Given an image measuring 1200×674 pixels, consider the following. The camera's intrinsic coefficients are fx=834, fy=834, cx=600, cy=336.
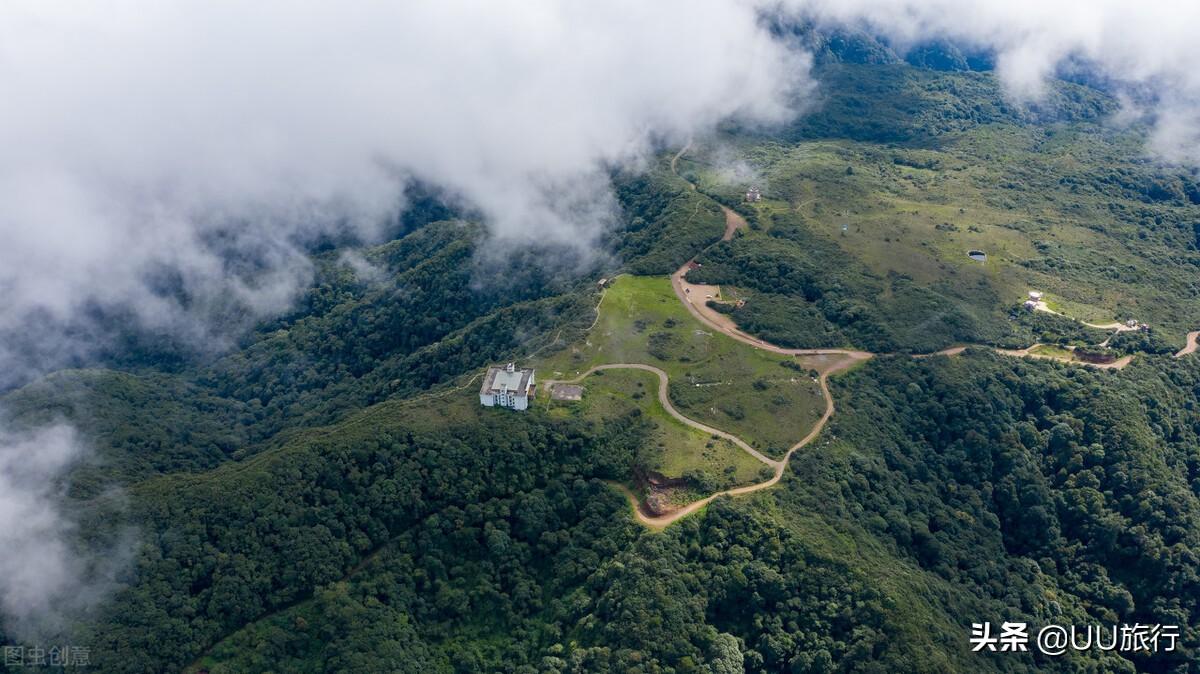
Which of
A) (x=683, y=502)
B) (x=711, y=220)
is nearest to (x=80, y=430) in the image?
(x=683, y=502)

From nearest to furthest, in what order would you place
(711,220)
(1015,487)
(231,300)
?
(1015,487) → (711,220) → (231,300)

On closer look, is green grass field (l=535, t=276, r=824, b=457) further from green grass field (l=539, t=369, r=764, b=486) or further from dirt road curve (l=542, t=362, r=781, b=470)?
green grass field (l=539, t=369, r=764, b=486)

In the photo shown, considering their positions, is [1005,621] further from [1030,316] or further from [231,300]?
[231,300]

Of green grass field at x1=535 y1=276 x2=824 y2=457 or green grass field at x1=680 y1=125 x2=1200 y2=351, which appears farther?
green grass field at x1=680 y1=125 x2=1200 y2=351

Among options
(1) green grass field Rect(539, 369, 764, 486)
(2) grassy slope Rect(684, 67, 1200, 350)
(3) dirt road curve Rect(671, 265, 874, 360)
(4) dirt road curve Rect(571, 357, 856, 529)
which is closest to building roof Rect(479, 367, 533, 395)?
(1) green grass field Rect(539, 369, 764, 486)

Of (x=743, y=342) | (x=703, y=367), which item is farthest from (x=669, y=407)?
(x=743, y=342)

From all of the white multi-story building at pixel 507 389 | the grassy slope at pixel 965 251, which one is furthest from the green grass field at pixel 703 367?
the grassy slope at pixel 965 251
